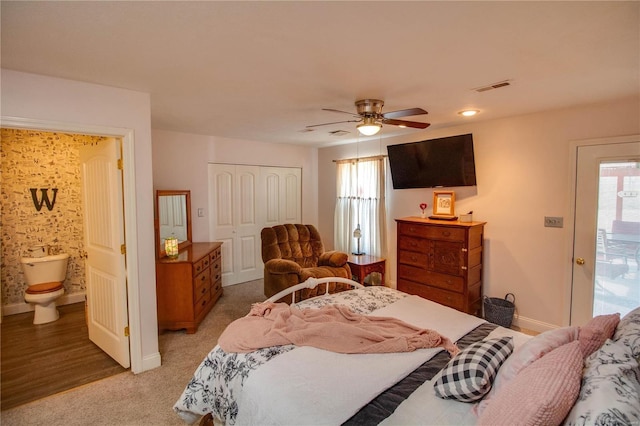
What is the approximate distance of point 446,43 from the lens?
1.72 meters

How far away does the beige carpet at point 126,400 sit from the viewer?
84.1 inches

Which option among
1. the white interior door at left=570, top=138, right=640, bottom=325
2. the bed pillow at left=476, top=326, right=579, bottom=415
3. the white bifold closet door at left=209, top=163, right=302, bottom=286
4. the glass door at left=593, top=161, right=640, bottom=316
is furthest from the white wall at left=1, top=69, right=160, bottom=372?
the glass door at left=593, top=161, right=640, bottom=316

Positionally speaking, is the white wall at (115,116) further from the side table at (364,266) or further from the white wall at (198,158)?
the side table at (364,266)

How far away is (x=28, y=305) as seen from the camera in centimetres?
401

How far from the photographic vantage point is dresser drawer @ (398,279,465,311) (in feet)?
11.6

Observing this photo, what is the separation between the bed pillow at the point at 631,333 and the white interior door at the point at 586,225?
1.81 meters

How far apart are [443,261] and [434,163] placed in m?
1.27

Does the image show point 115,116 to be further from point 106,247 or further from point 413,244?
point 413,244

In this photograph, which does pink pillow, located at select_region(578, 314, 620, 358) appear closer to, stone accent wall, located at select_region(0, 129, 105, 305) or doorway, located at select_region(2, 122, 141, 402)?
doorway, located at select_region(2, 122, 141, 402)

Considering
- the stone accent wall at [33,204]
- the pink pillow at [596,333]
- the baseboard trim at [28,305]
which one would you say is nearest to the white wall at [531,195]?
the pink pillow at [596,333]

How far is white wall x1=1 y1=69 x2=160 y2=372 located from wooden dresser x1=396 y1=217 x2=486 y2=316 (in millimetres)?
2890

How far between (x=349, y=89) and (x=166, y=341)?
10.1 feet

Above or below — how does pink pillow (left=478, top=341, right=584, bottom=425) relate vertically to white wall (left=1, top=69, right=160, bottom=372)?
below

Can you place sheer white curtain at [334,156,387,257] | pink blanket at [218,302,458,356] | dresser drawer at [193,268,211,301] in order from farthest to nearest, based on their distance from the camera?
sheer white curtain at [334,156,387,257]
dresser drawer at [193,268,211,301]
pink blanket at [218,302,458,356]
